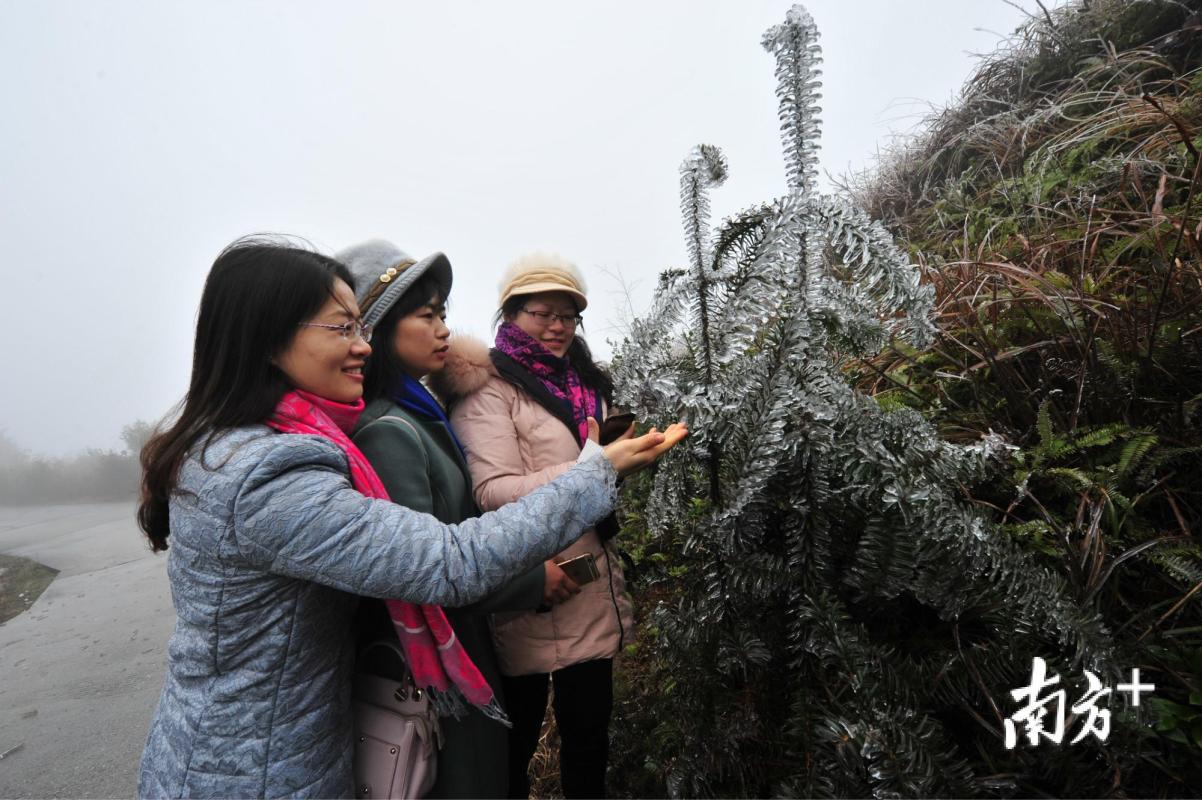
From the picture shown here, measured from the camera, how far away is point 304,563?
0.98m

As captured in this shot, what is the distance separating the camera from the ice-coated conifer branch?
0.93 meters

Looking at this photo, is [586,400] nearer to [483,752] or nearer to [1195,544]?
[483,752]

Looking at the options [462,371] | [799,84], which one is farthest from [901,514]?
[462,371]

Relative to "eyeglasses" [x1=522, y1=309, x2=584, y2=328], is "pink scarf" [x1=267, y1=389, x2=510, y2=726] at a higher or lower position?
lower

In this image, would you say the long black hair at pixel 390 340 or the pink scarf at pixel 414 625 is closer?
the pink scarf at pixel 414 625

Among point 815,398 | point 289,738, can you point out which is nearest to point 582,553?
point 289,738

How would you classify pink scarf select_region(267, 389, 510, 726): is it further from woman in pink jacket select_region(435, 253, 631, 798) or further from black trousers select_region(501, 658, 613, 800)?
black trousers select_region(501, 658, 613, 800)

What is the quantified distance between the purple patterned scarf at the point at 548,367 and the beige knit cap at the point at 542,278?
135 mm

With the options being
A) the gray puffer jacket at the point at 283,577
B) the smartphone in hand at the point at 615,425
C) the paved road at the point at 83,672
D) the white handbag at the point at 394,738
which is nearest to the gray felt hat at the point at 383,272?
the gray puffer jacket at the point at 283,577

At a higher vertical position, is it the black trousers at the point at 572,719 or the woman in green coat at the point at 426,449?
the woman in green coat at the point at 426,449

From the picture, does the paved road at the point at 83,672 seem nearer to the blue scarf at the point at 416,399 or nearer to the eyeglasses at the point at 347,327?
the blue scarf at the point at 416,399

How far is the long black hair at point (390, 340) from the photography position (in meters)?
1.45

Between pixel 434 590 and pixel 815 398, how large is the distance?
803 millimetres

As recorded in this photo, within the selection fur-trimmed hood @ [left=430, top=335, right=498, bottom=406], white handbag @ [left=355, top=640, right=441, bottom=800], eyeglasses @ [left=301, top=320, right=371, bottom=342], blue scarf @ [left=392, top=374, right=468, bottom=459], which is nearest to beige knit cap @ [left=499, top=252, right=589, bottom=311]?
fur-trimmed hood @ [left=430, top=335, right=498, bottom=406]
